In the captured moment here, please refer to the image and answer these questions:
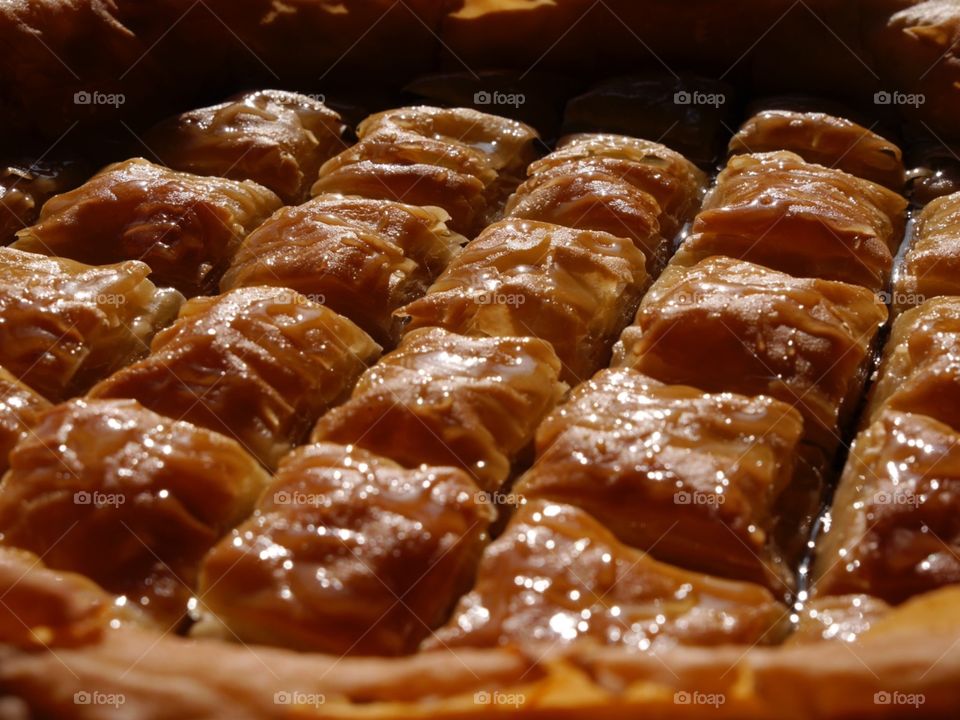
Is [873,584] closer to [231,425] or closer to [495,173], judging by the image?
[231,425]

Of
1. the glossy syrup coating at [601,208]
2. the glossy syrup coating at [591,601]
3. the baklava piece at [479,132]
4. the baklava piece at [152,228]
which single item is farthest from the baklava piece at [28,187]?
the glossy syrup coating at [591,601]

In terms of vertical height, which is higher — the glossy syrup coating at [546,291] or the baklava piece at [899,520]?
the glossy syrup coating at [546,291]

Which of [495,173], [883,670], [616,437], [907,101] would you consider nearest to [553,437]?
[616,437]

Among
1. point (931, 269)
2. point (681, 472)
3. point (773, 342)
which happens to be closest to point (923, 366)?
point (773, 342)

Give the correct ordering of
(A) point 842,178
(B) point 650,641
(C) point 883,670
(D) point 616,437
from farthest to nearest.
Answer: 1. (A) point 842,178
2. (D) point 616,437
3. (B) point 650,641
4. (C) point 883,670

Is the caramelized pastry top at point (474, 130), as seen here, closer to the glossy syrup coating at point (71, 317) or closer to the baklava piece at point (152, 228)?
the baklava piece at point (152, 228)
